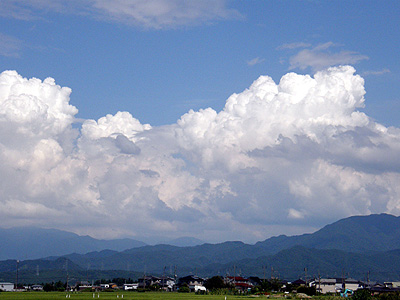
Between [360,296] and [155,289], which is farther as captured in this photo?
[155,289]

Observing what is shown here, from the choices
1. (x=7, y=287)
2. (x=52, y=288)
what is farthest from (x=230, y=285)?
(x=7, y=287)

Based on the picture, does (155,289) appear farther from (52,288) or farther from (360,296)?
(360,296)

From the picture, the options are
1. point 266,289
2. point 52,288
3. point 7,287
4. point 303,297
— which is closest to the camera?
point 303,297

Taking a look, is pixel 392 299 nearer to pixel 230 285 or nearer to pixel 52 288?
pixel 230 285

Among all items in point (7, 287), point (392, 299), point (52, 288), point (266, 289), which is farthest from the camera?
point (7, 287)

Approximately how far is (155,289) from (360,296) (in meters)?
88.5

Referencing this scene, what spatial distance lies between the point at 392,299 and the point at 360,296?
33.9ft

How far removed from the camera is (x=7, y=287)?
173000 mm

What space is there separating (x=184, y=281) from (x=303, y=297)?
85.2m

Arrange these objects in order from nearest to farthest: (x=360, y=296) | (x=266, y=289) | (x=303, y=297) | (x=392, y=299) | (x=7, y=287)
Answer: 1. (x=360, y=296)
2. (x=392, y=299)
3. (x=303, y=297)
4. (x=266, y=289)
5. (x=7, y=287)

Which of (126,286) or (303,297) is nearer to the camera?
(303,297)

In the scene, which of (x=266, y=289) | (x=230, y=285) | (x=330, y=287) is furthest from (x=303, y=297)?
(x=330, y=287)

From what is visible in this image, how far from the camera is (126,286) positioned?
180 m

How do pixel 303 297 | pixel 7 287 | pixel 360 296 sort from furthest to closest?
pixel 7 287 → pixel 303 297 → pixel 360 296
